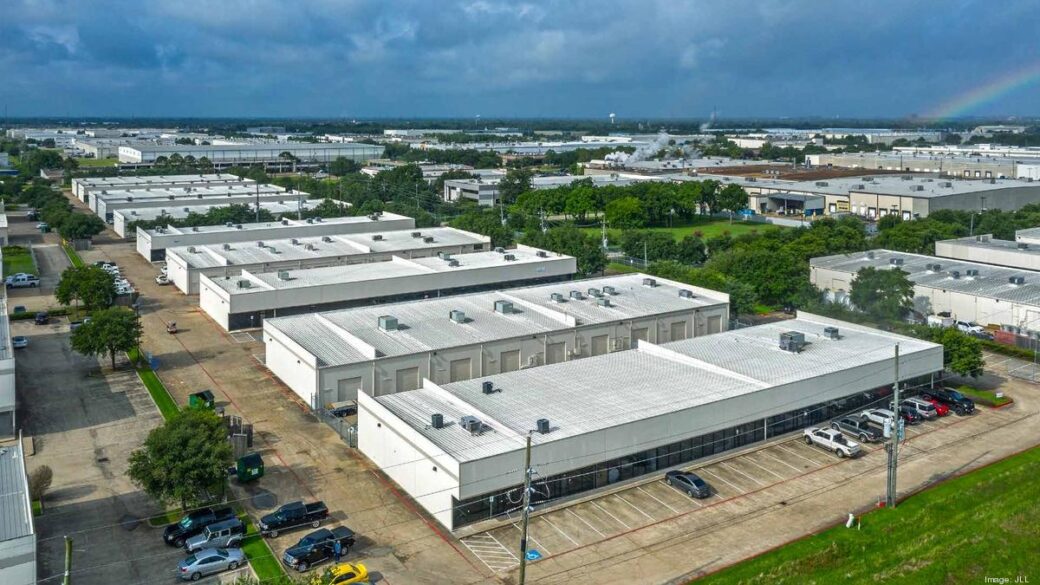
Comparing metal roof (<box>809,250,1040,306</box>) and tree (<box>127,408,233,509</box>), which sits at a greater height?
metal roof (<box>809,250,1040,306</box>)

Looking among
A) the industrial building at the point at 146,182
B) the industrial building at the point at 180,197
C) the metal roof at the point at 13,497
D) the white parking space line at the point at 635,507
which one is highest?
the industrial building at the point at 146,182

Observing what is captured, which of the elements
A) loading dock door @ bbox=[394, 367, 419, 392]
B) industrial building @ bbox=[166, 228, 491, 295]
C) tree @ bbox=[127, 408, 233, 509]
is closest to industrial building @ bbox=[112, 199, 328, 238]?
industrial building @ bbox=[166, 228, 491, 295]

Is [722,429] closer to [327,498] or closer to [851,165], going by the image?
[327,498]

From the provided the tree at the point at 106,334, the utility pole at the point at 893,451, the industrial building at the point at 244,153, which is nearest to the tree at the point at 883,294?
the utility pole at the point at 893,451

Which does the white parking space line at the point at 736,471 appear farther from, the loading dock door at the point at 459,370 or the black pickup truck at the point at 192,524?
the black pickup truck at the point at 192,524

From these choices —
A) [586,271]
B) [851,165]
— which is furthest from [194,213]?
[851,165]

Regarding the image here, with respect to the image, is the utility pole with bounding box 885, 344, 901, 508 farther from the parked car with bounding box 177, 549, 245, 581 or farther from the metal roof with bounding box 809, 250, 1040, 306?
the metal roof with bounding box 809, 250, 1040, 306
